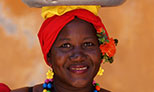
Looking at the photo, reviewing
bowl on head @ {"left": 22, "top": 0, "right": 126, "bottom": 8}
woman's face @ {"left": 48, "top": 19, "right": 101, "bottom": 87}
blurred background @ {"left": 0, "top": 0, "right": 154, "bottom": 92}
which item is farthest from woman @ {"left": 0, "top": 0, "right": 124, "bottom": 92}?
blurred background @ {"left": 0, "top": 0, "right": 154, "bottom": 92}

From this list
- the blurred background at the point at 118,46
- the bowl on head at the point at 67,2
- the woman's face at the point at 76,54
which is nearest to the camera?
the bowl on head at the point at 67,2

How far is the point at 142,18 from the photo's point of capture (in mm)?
4953

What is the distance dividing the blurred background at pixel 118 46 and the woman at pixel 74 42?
3.26 feet

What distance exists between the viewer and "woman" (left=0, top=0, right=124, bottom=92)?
3887 millimetres

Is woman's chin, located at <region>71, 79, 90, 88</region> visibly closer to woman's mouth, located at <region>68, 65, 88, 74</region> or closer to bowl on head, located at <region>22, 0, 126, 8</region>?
woman's mouth, located at <region>68, 65, 88, 74</region>

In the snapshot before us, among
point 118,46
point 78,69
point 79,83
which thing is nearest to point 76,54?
point 78,69

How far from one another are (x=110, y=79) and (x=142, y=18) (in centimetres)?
71

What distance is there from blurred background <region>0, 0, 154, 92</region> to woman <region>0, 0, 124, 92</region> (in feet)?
3.26

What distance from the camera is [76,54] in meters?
3.85

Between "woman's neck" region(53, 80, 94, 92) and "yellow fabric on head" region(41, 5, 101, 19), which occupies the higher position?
"yellow fabric on head" region(41, 5, 101, 19)

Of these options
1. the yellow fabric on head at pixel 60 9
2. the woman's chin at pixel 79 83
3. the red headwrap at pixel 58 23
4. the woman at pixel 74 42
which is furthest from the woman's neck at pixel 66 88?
the yellow fabric on head at pixel 60 9

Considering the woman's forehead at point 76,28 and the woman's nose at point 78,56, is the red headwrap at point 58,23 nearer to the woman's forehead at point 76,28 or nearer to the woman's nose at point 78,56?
the woman's forehead at point 76,28

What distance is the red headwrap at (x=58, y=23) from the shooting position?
3.90m

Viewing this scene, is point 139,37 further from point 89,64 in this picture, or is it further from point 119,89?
point 89,64
